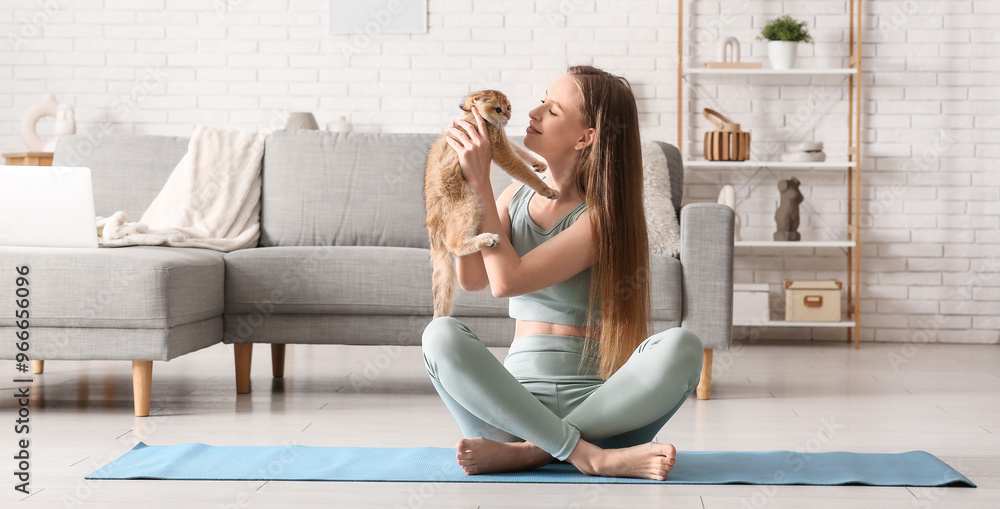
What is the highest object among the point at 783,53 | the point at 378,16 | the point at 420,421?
the point at 378,16

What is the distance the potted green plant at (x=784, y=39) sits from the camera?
4219 mm

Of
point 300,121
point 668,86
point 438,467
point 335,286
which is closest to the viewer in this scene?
point 438,467

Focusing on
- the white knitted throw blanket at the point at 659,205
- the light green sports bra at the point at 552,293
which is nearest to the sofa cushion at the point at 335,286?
the white knitted throw blanket at the point at 659,205

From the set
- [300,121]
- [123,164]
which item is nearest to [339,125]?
[300,121]

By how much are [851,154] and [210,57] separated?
10.8 feet

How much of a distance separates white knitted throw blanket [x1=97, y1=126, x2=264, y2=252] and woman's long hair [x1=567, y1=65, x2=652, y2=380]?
1.71 metres

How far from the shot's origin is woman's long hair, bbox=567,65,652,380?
1.69 m

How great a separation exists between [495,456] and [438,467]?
181mm

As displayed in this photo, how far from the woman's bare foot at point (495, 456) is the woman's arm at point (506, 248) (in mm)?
300

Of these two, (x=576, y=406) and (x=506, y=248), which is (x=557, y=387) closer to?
(x=576, y=406)

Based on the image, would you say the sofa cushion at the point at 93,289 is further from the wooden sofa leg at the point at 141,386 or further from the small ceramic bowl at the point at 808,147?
the small ceramic bowl at the point at 808,147

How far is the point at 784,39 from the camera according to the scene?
13.9ft

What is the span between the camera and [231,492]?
1.65 metres

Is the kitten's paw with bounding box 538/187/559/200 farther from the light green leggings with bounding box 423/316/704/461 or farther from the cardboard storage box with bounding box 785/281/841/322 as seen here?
the cardboard storage box with bounding box 785/281/841/322
